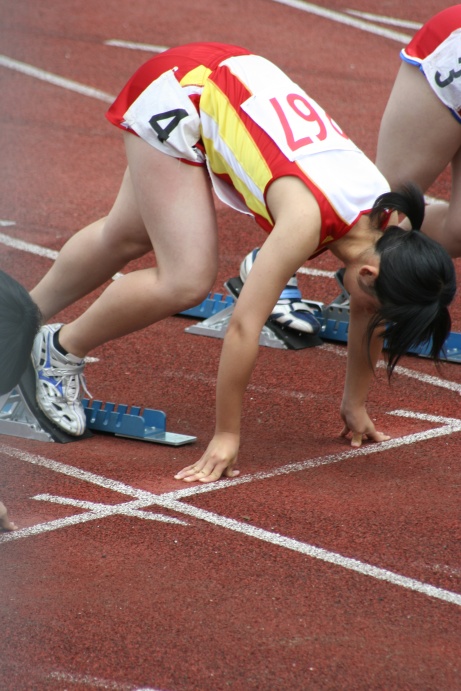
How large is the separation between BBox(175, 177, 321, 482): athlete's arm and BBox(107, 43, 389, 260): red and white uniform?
0.05 m

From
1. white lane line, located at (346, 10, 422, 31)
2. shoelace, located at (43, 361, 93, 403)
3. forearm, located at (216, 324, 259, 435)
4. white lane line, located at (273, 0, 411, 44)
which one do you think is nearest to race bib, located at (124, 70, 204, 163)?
forearm, located at (216, 324, 259, 435)

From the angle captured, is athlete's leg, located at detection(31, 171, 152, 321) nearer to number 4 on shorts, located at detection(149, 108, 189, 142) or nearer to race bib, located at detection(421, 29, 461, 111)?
number 4 on shorts, located at detection(149, 108, 189, 142)

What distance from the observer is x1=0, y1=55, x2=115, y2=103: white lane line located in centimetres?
930

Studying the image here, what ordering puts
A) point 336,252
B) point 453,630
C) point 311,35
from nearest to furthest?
point 453,630
point 336,252
point 311,35

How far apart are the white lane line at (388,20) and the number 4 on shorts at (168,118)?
8782mm

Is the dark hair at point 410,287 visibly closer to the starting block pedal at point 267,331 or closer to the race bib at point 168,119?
the race bib at point 168,119

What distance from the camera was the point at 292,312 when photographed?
486 centimetres

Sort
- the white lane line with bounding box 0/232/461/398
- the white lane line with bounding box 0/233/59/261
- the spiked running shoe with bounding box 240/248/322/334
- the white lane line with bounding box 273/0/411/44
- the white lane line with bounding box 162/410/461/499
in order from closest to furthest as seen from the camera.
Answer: the white lane line with bounding box 162/410/461/499 → the white lane line with bounding box 0/232/461/398 → the spiked running shoe with bounding box 240/248/322/334 → the white lane line with bounding box 0/233/59/261 → the white lane line with bounding box 273/0/411/44

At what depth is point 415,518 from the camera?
3.20 meters

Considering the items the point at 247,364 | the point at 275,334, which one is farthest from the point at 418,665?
the point at 275,334

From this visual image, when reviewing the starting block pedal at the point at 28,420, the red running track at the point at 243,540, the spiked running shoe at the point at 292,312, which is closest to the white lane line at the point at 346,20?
the red running track at the point at 243,540

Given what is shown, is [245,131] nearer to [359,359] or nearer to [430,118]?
[359,359]

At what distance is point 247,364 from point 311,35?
873 centimetres

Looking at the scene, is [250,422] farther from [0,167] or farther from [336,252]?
[0,167]
